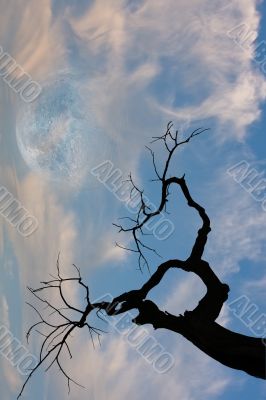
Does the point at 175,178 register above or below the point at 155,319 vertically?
above

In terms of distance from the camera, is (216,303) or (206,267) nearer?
(216,303)

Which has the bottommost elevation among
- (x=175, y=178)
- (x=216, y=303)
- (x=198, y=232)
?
(x=216, y=303)

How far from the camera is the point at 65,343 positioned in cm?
806

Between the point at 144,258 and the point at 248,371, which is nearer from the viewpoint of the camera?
the point at 248,371

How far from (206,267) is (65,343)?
312 cm

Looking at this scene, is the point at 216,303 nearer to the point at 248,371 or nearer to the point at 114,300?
the point at 248,371

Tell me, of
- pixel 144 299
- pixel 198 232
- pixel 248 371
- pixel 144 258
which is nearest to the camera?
pixel 248 371

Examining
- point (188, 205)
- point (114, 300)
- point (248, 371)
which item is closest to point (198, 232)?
point (188, 205)

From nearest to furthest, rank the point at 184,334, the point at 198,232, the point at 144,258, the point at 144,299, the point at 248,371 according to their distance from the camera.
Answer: the point at 248,371, the point at 184,334, the point at 144,299, the point at 198,232, the point at 144,258

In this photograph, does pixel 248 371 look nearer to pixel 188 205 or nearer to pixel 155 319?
pixel 155 319

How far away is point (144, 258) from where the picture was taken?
9.51 m

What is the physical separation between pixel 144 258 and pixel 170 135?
2.87 metres

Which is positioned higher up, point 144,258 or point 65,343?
point 144,258

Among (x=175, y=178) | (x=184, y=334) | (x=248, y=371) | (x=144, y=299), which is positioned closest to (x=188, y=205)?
(x=175, y=178)
